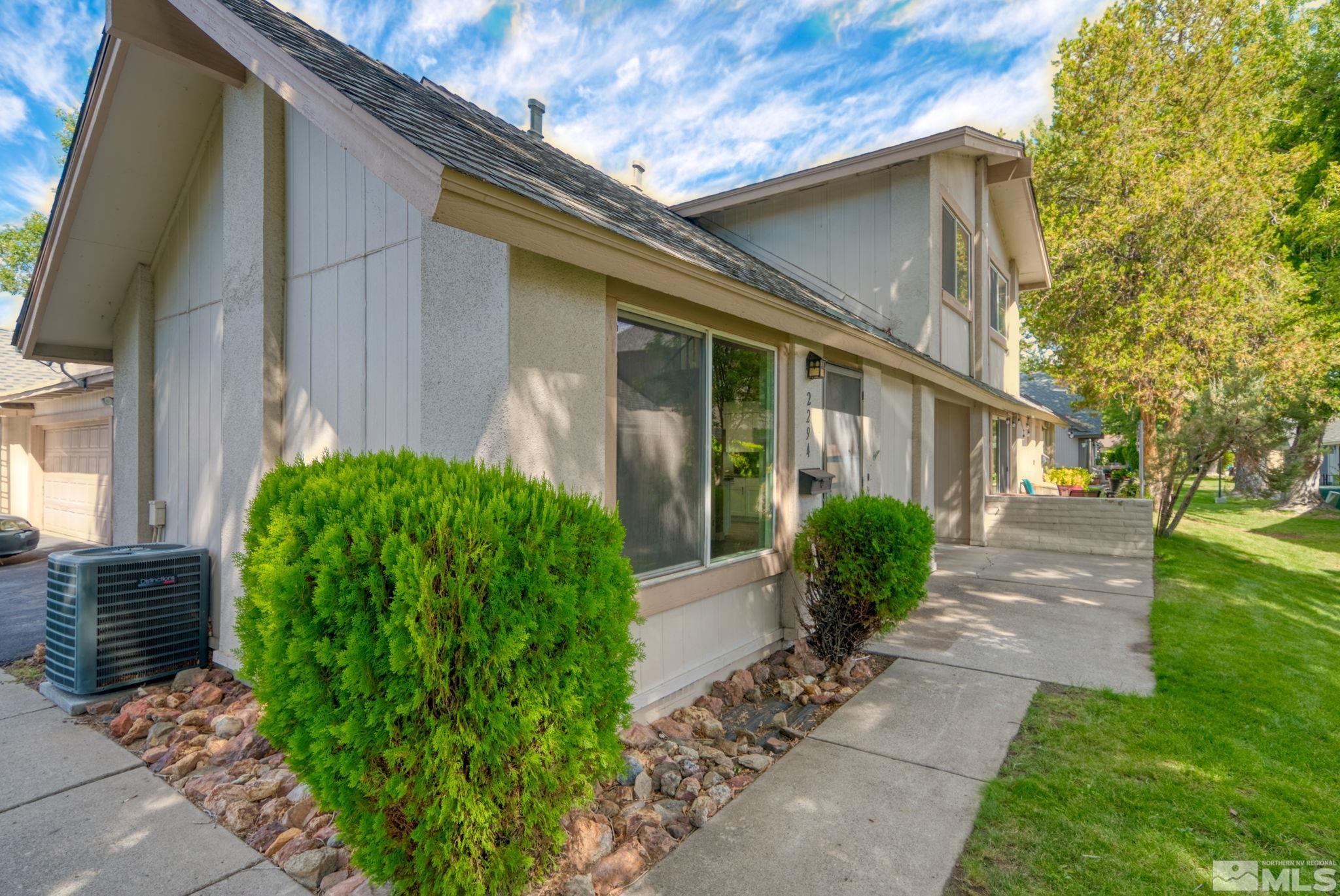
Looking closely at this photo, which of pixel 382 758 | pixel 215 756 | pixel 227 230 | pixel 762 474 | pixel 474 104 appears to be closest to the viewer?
pixel 382 758

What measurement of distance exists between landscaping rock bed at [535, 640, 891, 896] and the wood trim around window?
0.76 meters

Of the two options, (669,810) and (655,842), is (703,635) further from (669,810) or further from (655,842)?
(655,842)

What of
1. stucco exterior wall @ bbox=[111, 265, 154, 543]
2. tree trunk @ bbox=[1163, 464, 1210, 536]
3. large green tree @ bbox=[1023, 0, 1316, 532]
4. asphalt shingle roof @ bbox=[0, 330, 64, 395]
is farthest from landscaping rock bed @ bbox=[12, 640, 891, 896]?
asphalt shingle roof @ bbox=[0, 330, 64, 395]

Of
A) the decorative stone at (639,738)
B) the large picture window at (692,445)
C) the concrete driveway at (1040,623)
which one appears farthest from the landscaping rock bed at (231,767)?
the concrete driveway at (1040,623)

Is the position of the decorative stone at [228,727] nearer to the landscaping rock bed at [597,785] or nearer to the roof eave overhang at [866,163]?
the landscaping rock bed at [597,785]

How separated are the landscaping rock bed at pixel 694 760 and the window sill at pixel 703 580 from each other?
2.41 feet

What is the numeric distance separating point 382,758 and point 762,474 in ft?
12.8

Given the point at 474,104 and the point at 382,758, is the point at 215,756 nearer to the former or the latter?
the point at 382,758

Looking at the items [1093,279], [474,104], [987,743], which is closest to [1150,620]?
[987,743]

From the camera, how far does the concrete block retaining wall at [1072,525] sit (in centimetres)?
1094

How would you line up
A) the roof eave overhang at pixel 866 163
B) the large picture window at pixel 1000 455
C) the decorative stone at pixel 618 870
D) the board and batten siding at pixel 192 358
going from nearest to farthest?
1. the decorative stone at pixel 618 870
2. the board and batten siding at pixel 192 358
3. the roof eave overhang at pixel 866 163
4. the large picture window at pixel 1000 455

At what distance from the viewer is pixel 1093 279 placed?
50.8 ft

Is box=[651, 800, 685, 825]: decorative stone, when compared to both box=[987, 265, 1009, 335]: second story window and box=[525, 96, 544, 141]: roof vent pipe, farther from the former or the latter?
box=[987, 265, 1009, 335]: second story window

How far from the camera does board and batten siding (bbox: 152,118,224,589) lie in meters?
5.38
